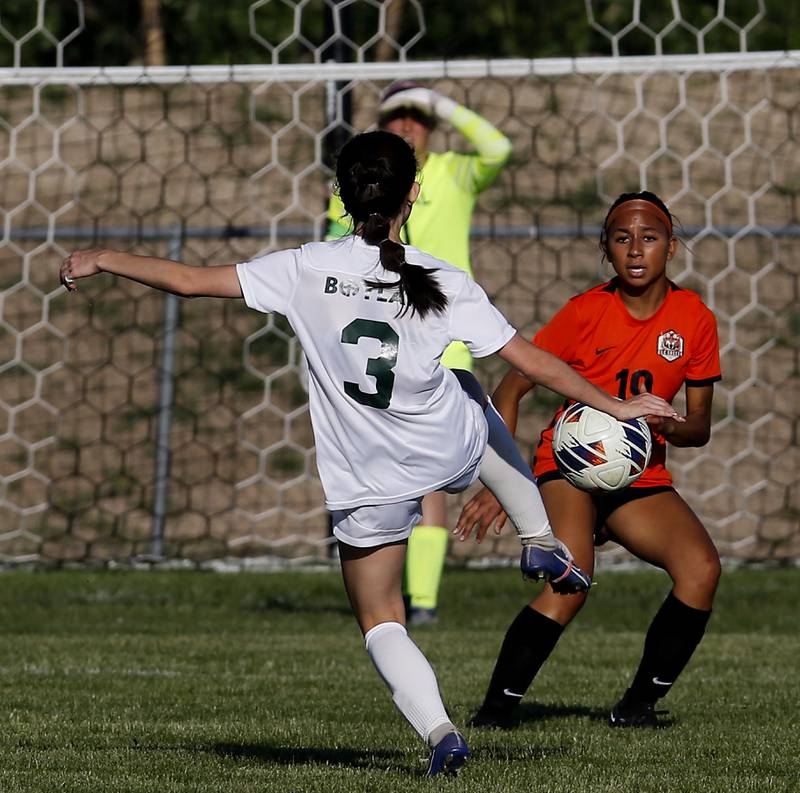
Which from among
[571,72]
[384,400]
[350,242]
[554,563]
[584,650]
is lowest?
[584,650]

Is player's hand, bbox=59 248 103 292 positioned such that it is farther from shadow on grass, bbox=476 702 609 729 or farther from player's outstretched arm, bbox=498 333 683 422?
shadow on grass, bbox=476 702 609 729

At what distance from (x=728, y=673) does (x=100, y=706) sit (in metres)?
2.43

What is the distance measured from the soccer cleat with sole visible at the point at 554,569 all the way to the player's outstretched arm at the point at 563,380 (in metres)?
0.52

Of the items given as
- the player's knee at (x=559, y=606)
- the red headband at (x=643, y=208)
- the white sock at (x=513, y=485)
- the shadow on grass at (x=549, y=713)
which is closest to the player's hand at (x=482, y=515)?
the white sock at (x=513, y=485)

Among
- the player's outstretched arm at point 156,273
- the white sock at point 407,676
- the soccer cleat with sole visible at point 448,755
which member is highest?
the player's outstretched arm at point 156,273

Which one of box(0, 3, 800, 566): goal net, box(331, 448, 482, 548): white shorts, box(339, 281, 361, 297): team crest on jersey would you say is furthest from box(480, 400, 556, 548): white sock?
box(0, 3, 800, 566): goal net

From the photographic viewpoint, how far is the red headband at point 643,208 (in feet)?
17.1

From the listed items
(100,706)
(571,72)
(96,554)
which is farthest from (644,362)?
(96,554)

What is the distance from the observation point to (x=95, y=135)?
39.1 feet

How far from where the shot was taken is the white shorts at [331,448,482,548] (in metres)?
4.12

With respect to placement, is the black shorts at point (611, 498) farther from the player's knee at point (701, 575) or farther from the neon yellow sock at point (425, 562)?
the neon yellow sock at point (425, 562)

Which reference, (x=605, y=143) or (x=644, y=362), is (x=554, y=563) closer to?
(x=644, y=362)

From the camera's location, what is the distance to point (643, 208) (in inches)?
205

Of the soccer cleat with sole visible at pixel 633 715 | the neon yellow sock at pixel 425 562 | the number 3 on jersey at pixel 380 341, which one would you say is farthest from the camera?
the neon yellow sock at pixel 425 562
